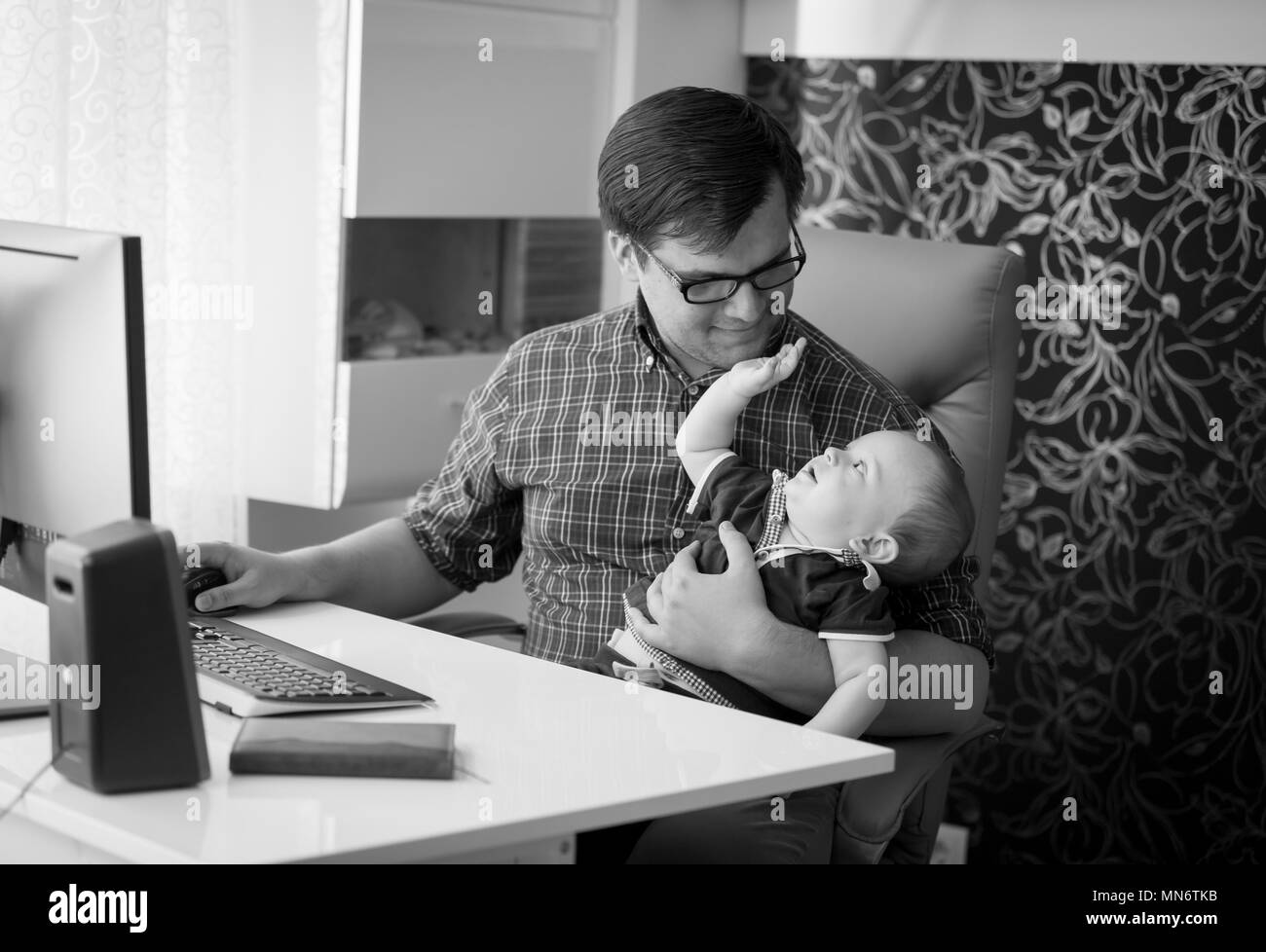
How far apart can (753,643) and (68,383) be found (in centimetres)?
74

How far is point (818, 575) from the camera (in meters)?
1.65

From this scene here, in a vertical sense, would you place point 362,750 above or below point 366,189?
below

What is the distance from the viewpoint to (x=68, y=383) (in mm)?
1290

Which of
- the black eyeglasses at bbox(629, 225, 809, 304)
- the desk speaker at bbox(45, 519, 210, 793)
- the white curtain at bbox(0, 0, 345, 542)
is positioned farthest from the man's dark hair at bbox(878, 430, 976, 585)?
the white curtain at bbox(0, 0, 345, 542)

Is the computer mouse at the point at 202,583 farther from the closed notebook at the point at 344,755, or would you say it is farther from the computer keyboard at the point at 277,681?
the closed notebook at the point at 344,755

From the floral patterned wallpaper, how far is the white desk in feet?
5.28

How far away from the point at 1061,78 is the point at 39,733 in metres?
2.18

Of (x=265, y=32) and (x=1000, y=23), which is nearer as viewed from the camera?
(x=265, y=32)

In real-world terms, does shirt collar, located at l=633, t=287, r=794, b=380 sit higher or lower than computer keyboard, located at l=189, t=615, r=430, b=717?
higher

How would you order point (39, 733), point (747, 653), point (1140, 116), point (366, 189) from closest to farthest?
point (39, 733) < point (747, 653) < point (366, 189) < point (1140, 116)

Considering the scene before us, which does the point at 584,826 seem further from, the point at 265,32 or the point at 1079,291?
the point at 1079,291

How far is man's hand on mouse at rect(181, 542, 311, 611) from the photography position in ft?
5.45

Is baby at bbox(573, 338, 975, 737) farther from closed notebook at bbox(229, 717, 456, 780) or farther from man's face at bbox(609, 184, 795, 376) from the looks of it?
closed notebook at bbox(229, 717, 456, 780)
